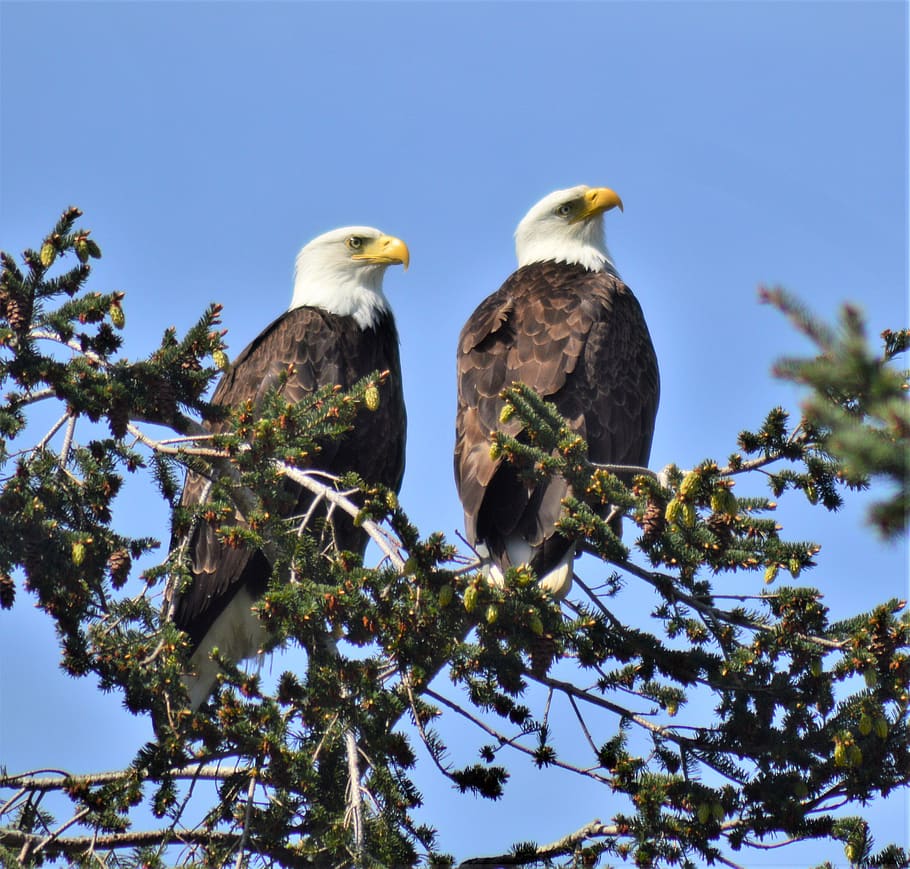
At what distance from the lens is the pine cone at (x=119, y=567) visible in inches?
160

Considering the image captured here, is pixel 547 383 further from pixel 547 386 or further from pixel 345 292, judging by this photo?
pixel 345 292

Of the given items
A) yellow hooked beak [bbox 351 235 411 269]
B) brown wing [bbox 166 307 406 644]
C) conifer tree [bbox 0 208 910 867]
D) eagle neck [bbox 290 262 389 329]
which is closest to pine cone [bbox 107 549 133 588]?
conifer tree [bbox 0 208 910 867]

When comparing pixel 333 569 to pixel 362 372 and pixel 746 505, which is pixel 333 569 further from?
pixel 362 372

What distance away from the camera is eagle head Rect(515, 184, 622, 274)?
23.7 feet

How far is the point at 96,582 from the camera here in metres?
4.10

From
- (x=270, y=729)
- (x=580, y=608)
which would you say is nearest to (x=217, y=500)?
(x=270, y=729)

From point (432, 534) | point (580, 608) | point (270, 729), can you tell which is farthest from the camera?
point (580, 608)

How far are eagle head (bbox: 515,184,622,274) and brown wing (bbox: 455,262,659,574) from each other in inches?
28.1

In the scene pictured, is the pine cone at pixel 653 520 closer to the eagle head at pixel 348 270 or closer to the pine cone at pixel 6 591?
the pine cone at pixel 6 591

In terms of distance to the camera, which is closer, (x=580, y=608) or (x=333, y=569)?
(x=333, y=569)

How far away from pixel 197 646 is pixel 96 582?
225cm

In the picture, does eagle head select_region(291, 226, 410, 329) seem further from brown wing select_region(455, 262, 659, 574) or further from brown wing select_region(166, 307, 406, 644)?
brown wing select_region(455, 262, 659, 574)

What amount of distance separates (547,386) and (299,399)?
1236 millimetres

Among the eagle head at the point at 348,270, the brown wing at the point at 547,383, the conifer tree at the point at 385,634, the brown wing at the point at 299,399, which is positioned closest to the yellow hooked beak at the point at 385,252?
the eagle head at the point at 348,270
